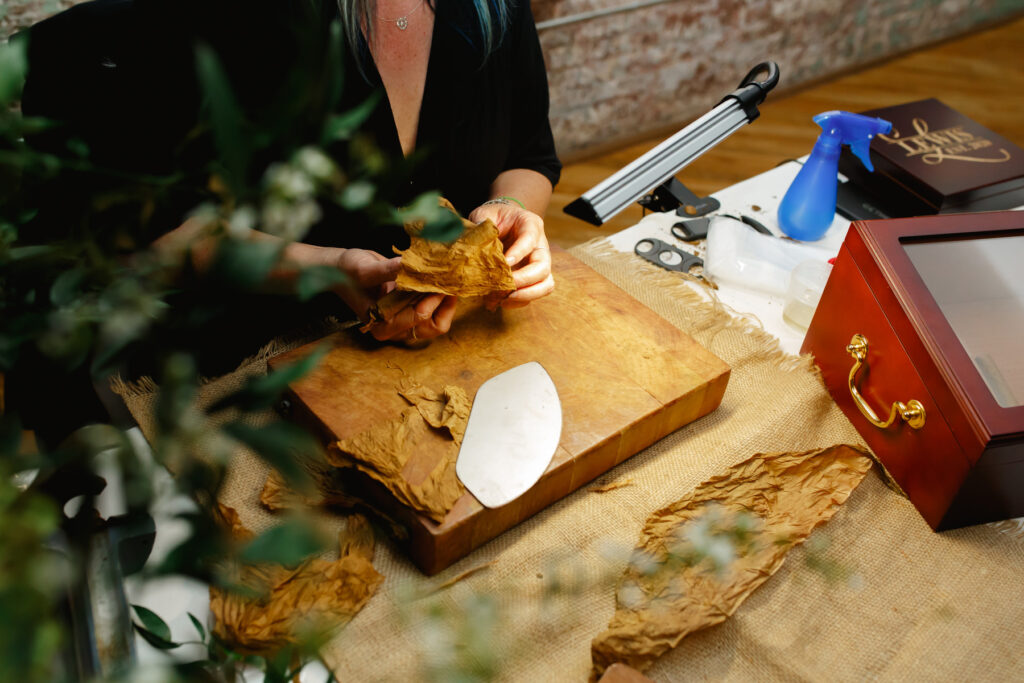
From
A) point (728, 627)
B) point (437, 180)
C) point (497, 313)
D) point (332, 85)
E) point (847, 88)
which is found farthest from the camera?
point (847, 88)

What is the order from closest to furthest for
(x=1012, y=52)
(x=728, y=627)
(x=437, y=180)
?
(x=728, y=627)
(x=437, y=180)
(x=1012, y=52)

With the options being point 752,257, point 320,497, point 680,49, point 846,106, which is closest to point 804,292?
point 752,257

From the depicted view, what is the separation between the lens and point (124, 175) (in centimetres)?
39

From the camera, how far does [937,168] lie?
143 centimetres

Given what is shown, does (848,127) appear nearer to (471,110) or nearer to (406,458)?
(471,110)

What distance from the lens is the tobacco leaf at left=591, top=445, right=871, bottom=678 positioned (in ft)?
2.47

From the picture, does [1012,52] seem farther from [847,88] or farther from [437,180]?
[437,180]

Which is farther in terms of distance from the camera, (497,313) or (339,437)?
(497,313)

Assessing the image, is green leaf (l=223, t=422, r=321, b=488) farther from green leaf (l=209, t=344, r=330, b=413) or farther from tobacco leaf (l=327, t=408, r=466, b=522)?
tobacco leaf (l=327, t=408, r=466, b=522)

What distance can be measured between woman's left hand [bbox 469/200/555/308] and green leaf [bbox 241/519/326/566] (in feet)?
2.35

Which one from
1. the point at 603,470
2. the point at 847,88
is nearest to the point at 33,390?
the point at 603,470

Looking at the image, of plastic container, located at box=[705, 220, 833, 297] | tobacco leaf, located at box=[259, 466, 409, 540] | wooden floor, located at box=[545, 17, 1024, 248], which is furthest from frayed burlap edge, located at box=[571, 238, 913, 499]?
wooden floor, located at box=[545, 17, 1024, 248]

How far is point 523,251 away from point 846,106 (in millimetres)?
3125

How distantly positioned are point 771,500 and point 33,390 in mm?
932
